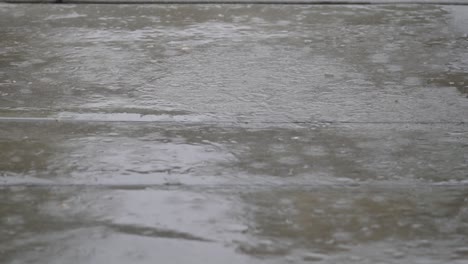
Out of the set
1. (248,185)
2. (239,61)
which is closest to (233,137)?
(248,185)

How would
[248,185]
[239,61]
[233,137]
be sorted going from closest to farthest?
[248,185] < [233,137] < [239,61]

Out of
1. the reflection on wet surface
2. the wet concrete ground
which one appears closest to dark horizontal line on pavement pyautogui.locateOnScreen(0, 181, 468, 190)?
the wet concrete ground

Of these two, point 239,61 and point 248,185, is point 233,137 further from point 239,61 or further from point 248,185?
point 239,61

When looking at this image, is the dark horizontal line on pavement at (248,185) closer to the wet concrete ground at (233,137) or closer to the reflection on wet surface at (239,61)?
the wet concrete ground at (233,137)

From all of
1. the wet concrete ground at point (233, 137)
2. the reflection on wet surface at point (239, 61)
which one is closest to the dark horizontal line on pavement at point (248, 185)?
the wet concrete ground at point (233, 137)

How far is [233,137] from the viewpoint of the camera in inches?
137

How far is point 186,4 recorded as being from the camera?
18.7ft

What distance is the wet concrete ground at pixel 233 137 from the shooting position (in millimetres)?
2662

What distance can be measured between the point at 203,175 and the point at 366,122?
0.94 meters

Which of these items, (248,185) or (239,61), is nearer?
(248,185)

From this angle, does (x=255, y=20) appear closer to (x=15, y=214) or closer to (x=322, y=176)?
(x=322, y=176)

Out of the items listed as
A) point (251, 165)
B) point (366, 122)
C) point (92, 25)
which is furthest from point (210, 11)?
point (251, 165)

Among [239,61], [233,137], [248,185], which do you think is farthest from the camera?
[239,61]

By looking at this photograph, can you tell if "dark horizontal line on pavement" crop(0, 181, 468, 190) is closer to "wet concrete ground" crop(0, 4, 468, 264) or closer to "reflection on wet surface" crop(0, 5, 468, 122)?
"wet concrete ground" crop(0, 4, 468, 264)
